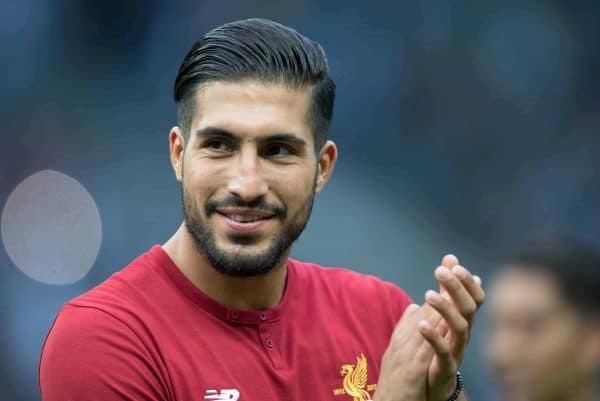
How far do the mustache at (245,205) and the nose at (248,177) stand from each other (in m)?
0.02

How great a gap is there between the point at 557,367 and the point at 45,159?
461 centimetres

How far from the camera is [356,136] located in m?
7.14

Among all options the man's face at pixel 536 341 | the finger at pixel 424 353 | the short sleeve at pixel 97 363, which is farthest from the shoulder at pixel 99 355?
the man's face at pixel 536 341

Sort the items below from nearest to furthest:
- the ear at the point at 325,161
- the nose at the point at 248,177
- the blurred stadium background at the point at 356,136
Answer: the nose at the point at 248,177 → the ear at the point at 325,161 → the blurred stadium background at the point at 356,136

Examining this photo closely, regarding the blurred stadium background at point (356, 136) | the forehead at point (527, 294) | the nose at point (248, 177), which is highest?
the blurred stadium background at point (356, 136)

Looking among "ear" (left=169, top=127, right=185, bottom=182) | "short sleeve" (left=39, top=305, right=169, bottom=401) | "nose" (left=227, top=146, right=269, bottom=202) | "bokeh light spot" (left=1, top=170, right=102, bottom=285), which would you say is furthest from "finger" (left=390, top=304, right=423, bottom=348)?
"bokeh light spot" (left=1, top=170, right=102, bottom=285)

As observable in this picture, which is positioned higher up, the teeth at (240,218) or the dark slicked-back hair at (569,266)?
the teeth at (240,218)

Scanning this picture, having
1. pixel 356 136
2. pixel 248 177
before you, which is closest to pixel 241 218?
pixel 248 177

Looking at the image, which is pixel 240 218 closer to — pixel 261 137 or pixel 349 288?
pixel 261 137

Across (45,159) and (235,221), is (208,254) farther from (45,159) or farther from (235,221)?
(45,159)

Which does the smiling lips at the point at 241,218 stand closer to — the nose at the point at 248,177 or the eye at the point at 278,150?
the nose at the point at 248,177

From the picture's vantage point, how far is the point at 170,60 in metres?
7.10

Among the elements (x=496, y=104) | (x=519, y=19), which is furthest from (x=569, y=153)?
(x=519, y=19)

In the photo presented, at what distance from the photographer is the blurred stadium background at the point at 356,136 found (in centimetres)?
654
